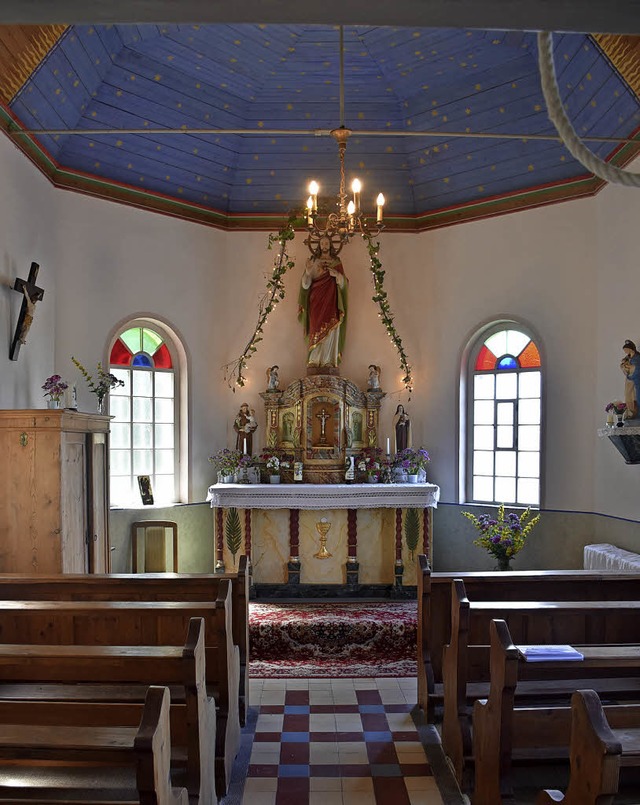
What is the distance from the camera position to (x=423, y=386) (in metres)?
9.26

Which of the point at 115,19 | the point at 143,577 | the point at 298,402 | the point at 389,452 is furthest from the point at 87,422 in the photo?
the point at 115,19

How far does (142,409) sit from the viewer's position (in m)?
8.80

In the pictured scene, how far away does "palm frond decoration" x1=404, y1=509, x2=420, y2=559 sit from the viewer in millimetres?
8188

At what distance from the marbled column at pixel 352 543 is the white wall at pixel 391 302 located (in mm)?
1476

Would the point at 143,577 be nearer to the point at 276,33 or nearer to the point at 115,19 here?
the point at 115,19

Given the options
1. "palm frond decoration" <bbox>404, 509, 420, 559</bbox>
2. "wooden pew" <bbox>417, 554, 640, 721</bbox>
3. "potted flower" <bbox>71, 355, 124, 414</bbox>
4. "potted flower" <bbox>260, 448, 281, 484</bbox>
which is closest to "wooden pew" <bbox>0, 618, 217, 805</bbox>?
"wooden pew" <bbox>417, 554, 640, 721</bbox>

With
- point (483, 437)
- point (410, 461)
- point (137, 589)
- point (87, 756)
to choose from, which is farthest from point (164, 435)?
point (87, 756)

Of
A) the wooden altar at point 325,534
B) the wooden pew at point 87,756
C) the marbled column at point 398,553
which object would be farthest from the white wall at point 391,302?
the wooden pew at point 87,756

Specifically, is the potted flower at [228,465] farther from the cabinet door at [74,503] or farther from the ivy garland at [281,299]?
the cabinet door at [74,503]

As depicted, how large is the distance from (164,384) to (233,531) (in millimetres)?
2118

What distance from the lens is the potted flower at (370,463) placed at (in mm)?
8680

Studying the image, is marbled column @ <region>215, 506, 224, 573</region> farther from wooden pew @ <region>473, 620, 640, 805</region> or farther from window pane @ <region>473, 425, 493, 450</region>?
wooden pew @ <region>473, 620, 640, 805</region>

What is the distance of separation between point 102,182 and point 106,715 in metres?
6.81

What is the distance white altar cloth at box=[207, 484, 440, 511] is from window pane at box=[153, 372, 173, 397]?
5.25 feet
